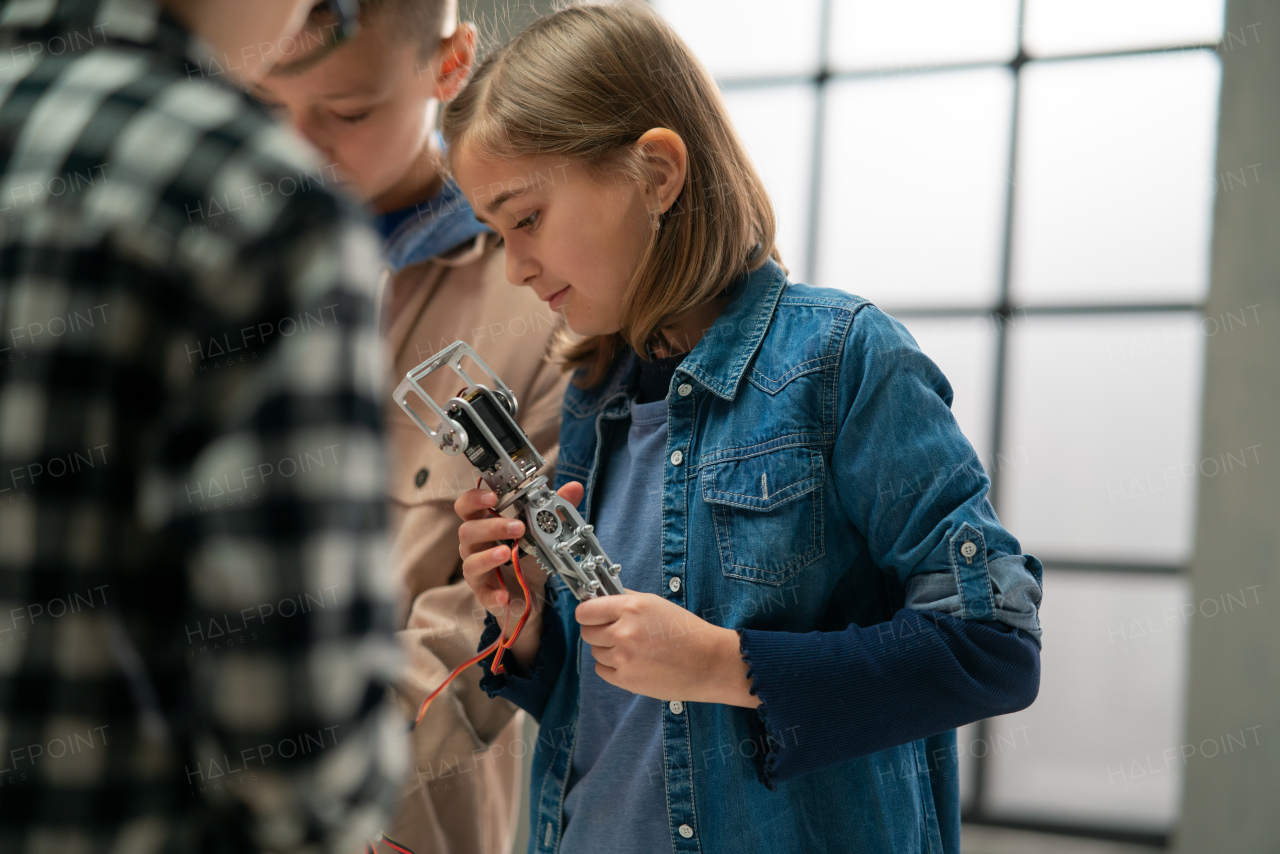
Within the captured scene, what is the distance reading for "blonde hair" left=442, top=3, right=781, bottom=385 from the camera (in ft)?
3.29

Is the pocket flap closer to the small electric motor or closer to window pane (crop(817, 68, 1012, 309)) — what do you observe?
the small electric motor

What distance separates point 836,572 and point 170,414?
644mm

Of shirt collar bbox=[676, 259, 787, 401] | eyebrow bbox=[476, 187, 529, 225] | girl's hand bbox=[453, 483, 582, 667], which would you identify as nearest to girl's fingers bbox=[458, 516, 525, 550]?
girl's hand bbox=[453, 483, 582, 667]

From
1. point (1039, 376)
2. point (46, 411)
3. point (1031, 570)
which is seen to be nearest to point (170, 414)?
point (46, 411)

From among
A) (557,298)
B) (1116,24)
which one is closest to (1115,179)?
(1116,24)

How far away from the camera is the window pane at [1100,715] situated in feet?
8.21

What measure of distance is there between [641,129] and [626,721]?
622 millimetres

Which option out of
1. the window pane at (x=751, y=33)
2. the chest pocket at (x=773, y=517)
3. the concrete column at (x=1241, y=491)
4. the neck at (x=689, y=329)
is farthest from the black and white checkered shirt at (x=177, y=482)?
the window pane at (x=751, y=33)

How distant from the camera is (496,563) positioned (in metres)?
0.94

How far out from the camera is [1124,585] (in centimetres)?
258

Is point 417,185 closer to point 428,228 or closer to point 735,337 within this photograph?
point 428,228

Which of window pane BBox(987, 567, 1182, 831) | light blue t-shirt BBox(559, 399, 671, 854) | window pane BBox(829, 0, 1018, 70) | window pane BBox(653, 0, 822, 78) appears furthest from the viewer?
window pane BBox(653, 0, 822, 78)

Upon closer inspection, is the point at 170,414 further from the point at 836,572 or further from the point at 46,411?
the point at 836,572

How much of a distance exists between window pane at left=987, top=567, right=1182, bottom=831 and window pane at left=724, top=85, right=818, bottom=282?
3.99ft
